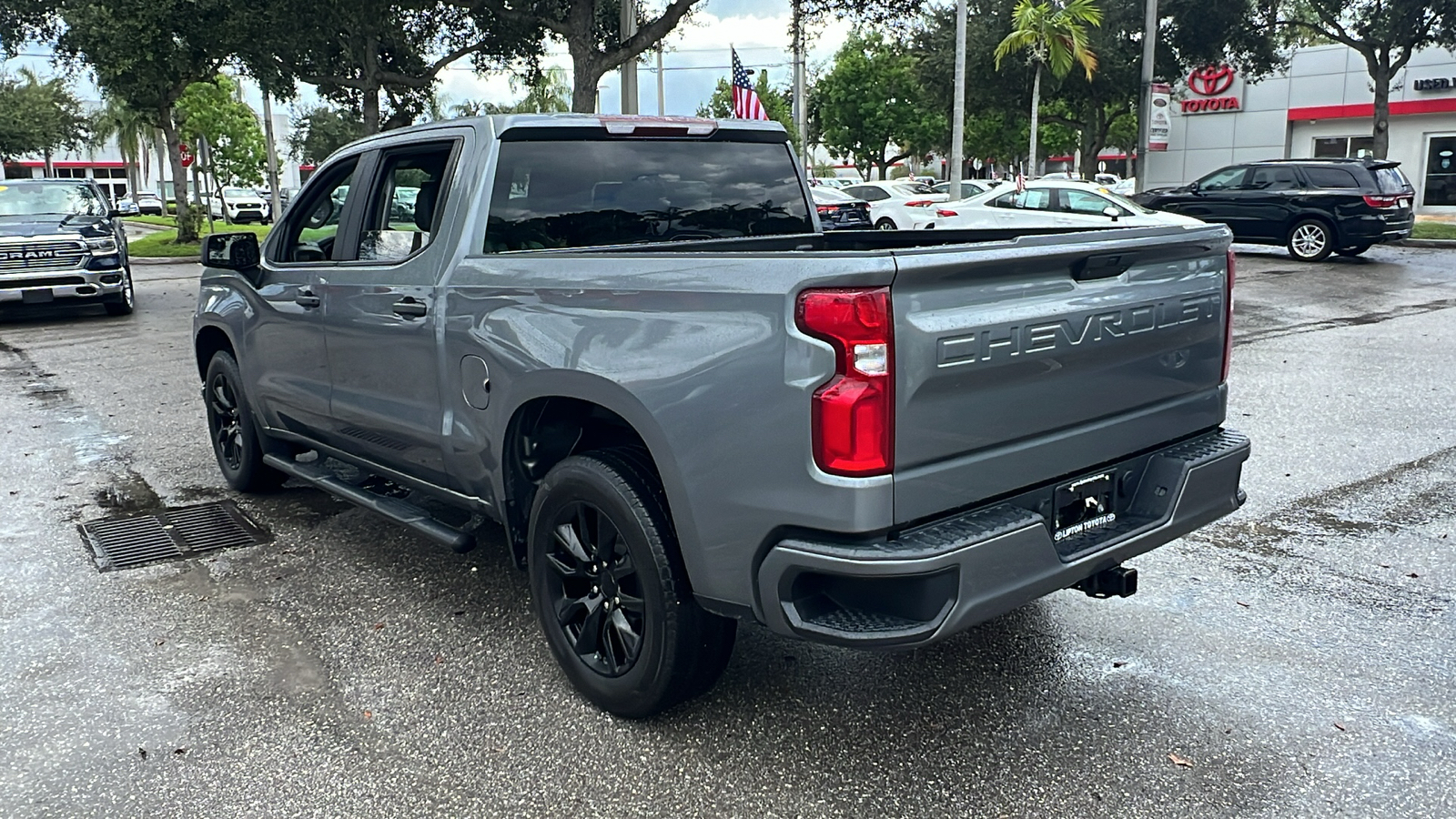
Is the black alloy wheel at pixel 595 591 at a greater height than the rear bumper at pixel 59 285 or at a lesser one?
lesser

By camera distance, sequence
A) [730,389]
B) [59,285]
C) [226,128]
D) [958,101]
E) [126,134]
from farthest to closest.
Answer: [126,134]
[226,128]
[958,101]
[59,285]
[730,389]

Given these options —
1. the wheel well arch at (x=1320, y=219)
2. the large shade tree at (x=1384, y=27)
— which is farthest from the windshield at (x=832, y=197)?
the large shade tree at (x=1384, y=27)

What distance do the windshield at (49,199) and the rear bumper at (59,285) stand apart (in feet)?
4.25

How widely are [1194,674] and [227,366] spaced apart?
481cm

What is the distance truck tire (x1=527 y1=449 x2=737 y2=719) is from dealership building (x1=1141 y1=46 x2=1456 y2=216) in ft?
117

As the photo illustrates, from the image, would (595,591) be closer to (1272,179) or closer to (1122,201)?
(1122,201)

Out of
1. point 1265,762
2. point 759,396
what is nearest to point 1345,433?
point 1265,762

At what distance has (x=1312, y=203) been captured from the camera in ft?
61.9

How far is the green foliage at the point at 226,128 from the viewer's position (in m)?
46.2

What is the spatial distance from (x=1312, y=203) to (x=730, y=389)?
62.4 feet

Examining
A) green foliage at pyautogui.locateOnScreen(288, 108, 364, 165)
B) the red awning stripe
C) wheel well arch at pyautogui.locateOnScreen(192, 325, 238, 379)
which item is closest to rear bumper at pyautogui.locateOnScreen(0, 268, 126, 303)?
wheel well arch at pyautogui.locateOnScreen(192, 325, 238, 379)

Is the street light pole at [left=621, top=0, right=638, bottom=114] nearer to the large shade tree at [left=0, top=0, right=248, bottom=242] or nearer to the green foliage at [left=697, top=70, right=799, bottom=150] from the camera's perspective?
the large shade tree at [left=0, top=0, right=248, bottom=242]

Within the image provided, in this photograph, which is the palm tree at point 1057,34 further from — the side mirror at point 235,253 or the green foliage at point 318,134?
the green foliage at point 318,134

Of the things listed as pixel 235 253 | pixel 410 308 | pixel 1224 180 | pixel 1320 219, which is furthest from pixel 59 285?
pixel 1320 219
